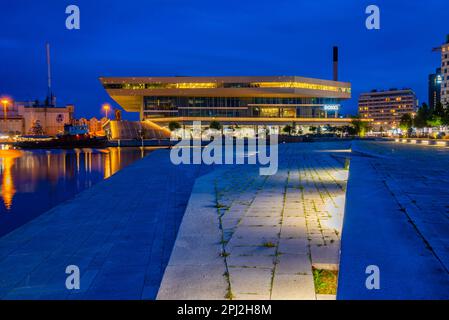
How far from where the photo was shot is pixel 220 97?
103375mm

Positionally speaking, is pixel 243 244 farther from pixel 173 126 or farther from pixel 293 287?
pixel 173 126

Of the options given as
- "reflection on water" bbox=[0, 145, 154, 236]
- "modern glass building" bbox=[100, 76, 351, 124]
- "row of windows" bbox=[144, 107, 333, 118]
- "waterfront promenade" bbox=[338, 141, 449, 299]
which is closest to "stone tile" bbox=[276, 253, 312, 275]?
"waterfront promenade" bbox=[338, 141, 449, 299]

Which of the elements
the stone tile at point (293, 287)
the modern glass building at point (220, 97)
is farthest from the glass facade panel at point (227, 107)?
the stone tile at point (293, 287)

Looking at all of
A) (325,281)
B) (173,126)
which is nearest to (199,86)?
(173,126)

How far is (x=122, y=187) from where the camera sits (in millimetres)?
15445

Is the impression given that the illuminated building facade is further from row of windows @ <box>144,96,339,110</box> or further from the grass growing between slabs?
the grass growing between slabs

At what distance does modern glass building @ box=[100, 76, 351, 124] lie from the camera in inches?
3932

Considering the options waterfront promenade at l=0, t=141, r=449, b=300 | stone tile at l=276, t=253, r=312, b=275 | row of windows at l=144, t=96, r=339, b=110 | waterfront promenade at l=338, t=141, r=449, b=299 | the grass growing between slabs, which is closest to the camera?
waterfront promenade at l=338, t=141, r=449, b=299

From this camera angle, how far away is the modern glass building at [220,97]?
99875mm

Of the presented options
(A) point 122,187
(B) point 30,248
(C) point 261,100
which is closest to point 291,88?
(C) point 261,100

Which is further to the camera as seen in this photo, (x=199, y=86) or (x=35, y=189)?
(x=199, y=86)
